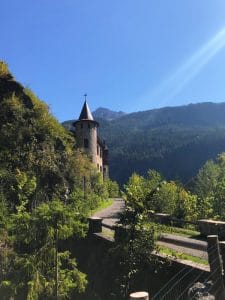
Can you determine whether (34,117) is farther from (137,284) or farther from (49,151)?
(137,284)

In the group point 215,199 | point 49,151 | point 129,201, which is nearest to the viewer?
point 129,201

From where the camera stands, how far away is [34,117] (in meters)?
30.3

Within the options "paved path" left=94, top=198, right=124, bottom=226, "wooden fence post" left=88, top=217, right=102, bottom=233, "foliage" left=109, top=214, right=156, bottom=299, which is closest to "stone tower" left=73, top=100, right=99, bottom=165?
"paved path" left=94, top=198, right=124, bottom=226

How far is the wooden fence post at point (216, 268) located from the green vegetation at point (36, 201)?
5300mm

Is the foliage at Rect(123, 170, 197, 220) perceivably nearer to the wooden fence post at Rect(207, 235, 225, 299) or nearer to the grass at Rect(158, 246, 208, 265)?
the grass at Rect(158, 246, 208, 265)

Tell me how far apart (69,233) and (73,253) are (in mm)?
5918

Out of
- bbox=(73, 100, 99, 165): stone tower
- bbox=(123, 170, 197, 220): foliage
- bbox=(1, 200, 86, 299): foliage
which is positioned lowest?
bbox=(1, 200, 86, 299): foliage

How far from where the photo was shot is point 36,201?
24.7 meters

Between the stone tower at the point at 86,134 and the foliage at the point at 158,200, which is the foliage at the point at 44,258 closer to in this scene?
the foliage at the point at 158,200

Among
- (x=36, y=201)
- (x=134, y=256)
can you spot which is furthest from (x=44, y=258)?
(x=36, y=201)

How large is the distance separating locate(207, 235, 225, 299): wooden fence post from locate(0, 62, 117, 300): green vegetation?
5300 millimetres

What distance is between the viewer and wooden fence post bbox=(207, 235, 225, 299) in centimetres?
779

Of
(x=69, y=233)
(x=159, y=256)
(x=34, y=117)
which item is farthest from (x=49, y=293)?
(x=34, y=117)

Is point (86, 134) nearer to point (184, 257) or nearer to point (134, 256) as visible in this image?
point (134, 256)
